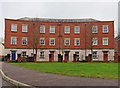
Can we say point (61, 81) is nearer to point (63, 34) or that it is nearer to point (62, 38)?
point (62, 38)

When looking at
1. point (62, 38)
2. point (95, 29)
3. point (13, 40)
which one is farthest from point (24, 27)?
point (95, 29)

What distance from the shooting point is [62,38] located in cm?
6350

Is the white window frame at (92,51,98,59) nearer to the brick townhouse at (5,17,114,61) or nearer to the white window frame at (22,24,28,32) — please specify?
the brick townhouse at (5,17,114,61)

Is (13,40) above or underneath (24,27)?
underneath

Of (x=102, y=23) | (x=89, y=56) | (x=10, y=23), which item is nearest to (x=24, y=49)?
(x=10, y=23)

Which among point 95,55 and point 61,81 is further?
point 95,55

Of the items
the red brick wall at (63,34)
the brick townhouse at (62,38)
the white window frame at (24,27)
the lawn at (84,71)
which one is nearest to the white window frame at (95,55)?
the brick townhouse at (62,38)

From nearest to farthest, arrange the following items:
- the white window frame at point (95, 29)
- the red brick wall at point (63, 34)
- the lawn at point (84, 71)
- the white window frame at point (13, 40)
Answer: the lawn at point (84, 71) < the white window frame at point (13, 40) < the red brick wall at point (63, 34) < the white window frame at point (95, 29)

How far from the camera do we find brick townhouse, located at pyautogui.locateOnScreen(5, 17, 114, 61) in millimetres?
61719

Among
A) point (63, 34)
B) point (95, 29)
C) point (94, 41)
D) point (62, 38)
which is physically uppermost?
point (95, 29)

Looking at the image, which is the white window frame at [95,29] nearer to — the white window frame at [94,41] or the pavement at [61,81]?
the white window frame at [94,41]

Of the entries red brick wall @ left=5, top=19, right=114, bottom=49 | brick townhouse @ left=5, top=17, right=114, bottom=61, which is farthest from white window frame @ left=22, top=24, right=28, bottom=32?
red brick wall @ left=5, top=19, right=114, bottom=49

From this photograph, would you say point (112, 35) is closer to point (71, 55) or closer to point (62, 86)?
point (71, 55)

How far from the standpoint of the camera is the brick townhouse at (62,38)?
202 ft
